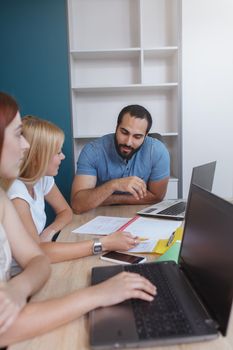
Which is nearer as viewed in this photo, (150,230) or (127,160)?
(150,230)

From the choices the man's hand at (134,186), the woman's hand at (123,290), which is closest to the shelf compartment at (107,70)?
the man's hand at (134,186)

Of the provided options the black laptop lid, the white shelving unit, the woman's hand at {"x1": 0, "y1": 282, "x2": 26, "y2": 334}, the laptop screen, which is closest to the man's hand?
the black laptop lid

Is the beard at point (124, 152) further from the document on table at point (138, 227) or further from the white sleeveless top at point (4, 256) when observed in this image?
the white sleeveless top at point (4, 256)

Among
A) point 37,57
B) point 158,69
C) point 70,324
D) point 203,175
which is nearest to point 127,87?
point 158,69

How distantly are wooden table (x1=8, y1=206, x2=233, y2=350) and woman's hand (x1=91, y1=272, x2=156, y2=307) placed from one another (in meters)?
0.07

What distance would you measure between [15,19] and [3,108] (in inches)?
87.8

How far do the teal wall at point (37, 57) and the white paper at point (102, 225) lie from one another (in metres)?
1.50

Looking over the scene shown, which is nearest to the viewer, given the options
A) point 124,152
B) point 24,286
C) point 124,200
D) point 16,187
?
point 24,286

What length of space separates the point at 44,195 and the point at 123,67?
183 centimetres

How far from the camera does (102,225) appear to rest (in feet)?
4.71

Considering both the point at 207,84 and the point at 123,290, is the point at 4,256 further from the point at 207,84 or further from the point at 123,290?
the point at 207,84

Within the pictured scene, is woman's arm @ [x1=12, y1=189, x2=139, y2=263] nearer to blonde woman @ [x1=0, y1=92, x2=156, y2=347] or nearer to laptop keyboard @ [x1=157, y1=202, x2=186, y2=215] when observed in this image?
blonde woman @ [x1=0, y1=92, x2=156, y2=347]

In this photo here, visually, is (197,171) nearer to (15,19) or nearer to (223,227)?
(223,227)

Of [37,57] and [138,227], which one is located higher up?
[37,57]
